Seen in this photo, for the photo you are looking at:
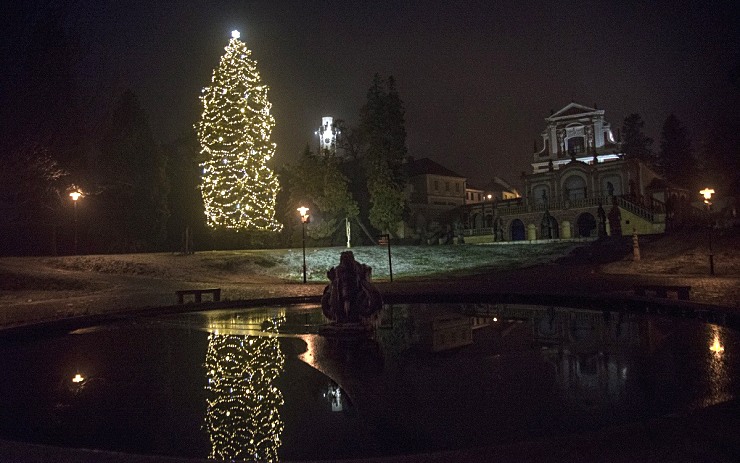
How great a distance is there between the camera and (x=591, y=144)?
259ft

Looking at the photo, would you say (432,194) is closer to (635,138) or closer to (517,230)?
(517,230)

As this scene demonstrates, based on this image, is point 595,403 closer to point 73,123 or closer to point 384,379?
point 384,379

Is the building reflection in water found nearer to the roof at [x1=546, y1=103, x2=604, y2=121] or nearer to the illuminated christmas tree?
the illuminated christmas tree

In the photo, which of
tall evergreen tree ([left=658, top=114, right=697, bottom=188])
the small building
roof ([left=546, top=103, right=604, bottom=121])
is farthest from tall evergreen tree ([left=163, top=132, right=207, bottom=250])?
tall evergreen tree ([left=658, top=114, right=697, bottom=188])

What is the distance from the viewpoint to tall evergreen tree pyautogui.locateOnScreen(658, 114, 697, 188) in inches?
3378

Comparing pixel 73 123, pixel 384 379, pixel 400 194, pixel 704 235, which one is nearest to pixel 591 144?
pixel 400 194

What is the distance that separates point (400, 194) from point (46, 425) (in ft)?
150

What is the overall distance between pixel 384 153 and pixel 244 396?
4508cm

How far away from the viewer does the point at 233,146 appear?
3706cm

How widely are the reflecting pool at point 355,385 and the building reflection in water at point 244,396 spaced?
3 cm

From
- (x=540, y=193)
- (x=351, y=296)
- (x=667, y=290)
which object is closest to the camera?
(x=351, y=296)

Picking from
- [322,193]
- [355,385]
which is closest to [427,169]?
[322,193]

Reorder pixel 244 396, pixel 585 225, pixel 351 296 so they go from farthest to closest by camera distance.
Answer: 1. pixel 585 225
2. pixel 351 296
3. pixel 244 396

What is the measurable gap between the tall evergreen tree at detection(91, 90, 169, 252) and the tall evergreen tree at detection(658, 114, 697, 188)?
81.4 m
